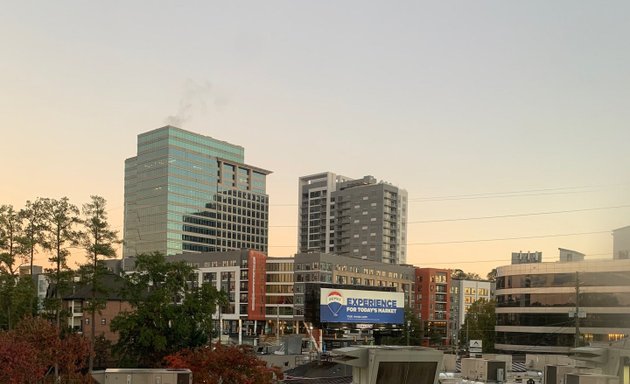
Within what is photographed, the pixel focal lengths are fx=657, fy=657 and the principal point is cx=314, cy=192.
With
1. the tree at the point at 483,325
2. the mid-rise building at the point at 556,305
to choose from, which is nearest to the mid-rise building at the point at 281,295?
the tree at the point at 483,325

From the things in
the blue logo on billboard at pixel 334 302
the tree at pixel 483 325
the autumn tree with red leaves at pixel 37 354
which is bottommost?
the tree at pixel 483 325

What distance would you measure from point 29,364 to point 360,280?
5521 inches

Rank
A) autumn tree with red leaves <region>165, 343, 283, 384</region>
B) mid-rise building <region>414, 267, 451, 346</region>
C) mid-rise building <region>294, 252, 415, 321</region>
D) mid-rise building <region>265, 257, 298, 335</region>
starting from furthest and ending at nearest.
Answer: mid-rise building <region>414, 267, 451, 346</region>, mid-rise building <region>265, 257, 298, 335</region>, mid-rise building <region>294, 252, 415, 321</region>, autumn tree with red leaves <region>165, 343, 283, 384</region>

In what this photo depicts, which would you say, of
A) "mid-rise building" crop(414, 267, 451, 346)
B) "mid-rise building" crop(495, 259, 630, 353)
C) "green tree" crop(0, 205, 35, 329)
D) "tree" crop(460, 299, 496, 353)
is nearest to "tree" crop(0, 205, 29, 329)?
"green tree" crop(0, 205, 35, 329)

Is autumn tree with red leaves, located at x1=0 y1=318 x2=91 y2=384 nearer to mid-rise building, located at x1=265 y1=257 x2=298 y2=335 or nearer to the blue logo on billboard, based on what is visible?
the blue logo on billboard

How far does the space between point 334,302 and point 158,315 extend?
37174mm

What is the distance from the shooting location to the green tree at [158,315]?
63.4 meters

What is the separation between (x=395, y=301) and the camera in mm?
103312

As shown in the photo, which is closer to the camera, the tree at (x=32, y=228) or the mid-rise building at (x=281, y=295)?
the tree at (x=32, y=228)

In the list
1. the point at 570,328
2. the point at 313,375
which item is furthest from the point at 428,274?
the point at 313,375

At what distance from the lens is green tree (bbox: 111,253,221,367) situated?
208 ft

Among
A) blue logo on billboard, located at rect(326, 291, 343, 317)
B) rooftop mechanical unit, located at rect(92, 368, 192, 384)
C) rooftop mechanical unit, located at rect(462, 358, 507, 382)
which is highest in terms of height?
rooftop mechanical unit, located at rect(92, 368, 192, 384)

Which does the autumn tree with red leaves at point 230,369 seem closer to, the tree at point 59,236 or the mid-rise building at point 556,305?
the tree at point 59,236

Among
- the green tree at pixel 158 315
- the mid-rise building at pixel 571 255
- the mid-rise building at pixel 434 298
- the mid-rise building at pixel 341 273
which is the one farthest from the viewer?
the mid-rise building at pixel 434 298
